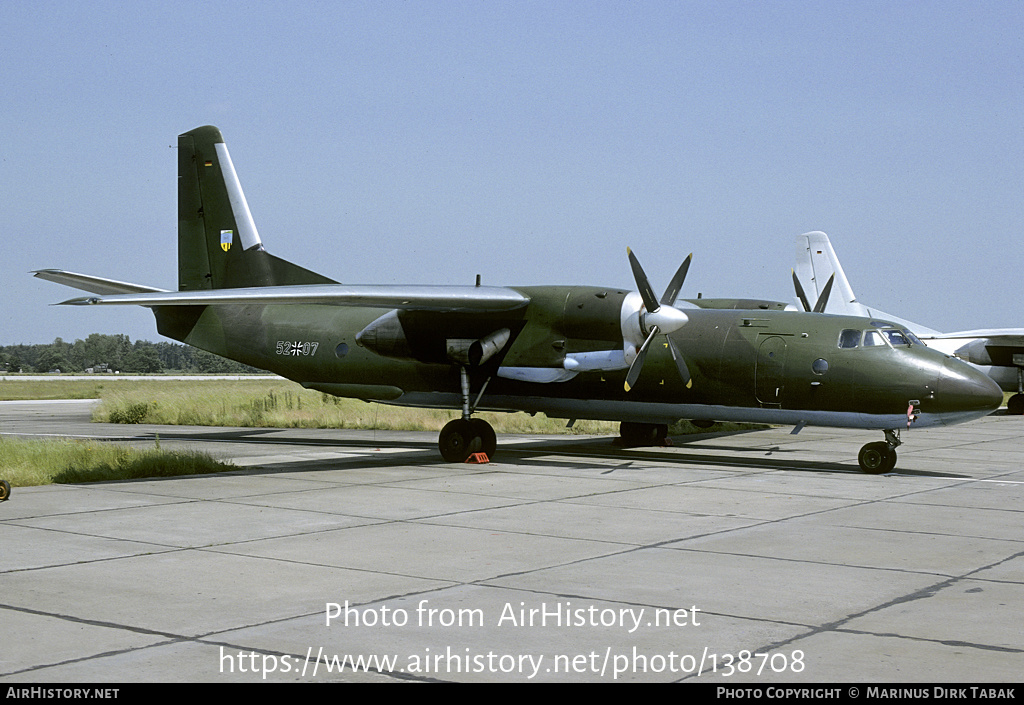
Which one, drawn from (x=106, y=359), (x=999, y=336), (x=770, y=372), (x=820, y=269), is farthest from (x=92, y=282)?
(x=106, y=359)

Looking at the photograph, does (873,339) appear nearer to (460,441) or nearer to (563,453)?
(563,453)

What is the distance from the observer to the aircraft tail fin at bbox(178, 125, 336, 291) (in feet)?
83.0

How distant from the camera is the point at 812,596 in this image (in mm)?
8758

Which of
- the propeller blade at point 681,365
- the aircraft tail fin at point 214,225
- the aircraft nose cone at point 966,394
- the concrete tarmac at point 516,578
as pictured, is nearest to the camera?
the concrete tarmac at point 516,578

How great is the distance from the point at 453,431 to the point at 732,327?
6002 mm

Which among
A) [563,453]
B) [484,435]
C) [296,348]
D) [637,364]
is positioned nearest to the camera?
[637,364]

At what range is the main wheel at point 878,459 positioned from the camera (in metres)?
19.0

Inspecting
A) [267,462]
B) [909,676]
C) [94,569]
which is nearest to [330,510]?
[94,569]

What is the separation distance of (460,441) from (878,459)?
8064 millimetres

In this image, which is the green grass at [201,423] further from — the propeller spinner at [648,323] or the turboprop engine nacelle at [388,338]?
the propeller spinner at [648,323]

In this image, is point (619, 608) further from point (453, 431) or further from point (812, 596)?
point (453, 431)

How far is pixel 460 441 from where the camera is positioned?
2080 cm

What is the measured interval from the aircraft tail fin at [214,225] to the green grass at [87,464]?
6.49 meters

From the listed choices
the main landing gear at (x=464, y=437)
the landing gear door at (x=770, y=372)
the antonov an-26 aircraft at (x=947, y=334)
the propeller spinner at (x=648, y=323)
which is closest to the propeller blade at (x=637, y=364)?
the propeller spinner at (x=648, y=323)
